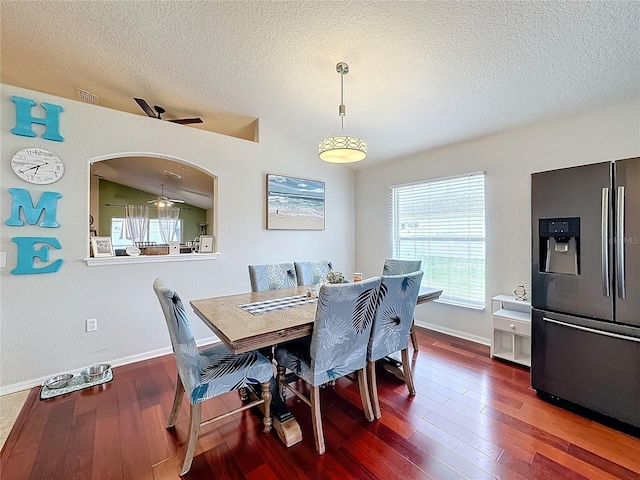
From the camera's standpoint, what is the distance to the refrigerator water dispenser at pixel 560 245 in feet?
6.85

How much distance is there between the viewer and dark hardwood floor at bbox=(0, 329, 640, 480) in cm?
156

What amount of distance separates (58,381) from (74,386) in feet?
0.68

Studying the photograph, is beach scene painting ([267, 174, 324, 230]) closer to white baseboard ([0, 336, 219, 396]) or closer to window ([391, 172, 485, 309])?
window ([391, 172, 485, 309])

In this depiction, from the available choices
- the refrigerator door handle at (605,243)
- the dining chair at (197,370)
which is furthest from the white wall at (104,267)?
the refrigerator door handle at (605,243)

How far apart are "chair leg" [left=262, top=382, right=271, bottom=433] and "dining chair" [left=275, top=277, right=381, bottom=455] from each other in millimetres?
187

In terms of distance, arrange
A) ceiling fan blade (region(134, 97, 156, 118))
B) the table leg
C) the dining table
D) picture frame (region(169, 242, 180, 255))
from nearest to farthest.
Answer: the dining table, the table leg, ceiling fan blade (region(134, 97, 156, 118)), picture frame (region(169, 242, 180, 255))

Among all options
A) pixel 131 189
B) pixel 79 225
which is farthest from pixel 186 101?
pixel 131 189

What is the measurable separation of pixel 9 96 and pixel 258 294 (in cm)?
261

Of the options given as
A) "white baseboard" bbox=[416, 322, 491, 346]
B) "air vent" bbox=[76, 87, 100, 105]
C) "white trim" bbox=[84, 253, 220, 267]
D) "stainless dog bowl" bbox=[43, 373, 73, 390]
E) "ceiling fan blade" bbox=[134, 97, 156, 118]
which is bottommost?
"stainless dog bowl" bbox=[43, 373, 73, 390]

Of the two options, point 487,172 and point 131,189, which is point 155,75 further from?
point 131,189

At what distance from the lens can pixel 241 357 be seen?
1.83 m

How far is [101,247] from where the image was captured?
9.32ft

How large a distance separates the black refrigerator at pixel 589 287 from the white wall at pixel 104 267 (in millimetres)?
2953

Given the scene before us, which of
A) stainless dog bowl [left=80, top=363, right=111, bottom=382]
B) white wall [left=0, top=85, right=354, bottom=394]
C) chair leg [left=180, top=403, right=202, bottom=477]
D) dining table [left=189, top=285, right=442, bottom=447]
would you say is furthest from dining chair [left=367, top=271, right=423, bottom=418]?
stainless dog bowl [left=80, top=363, right=111, bottom=382]
